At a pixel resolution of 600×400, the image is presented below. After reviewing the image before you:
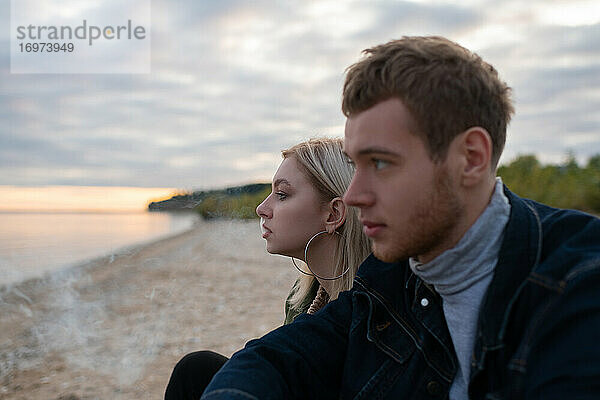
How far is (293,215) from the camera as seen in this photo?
2.61 metres

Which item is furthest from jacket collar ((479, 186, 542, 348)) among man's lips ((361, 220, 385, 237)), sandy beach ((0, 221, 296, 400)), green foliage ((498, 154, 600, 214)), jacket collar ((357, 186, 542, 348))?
green foliage ((498, 154, 600, 214))

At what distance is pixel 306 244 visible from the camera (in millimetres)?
2643

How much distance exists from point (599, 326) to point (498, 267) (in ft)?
0.97

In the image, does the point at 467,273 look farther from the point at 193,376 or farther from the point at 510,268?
the point at 193,376

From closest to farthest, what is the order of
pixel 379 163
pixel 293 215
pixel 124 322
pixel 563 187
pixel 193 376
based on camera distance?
pixel 379 163, pixel 193 376, pixel 293 215, pixel 124 322, pixel 563 187

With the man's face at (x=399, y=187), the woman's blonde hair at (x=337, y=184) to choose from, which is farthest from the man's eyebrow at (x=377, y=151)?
the woman's blonde hair at (x=337, y=184)

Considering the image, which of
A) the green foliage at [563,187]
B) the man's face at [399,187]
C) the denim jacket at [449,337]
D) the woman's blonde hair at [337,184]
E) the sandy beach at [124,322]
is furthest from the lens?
the green foliage at [563,187]

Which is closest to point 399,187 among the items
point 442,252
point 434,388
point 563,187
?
point 442,252

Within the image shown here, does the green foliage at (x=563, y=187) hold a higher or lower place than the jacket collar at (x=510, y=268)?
lower

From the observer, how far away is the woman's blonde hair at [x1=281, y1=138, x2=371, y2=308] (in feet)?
8.43

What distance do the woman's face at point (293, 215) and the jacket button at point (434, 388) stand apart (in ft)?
3.95

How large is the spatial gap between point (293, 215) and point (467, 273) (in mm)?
1263

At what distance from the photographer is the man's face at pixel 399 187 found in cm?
143

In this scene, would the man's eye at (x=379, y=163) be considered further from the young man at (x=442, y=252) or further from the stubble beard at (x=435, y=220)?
the stubble beard at (x=435, y=220)
